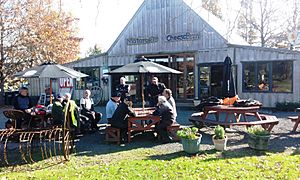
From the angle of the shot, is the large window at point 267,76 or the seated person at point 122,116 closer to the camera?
the seated person at point 122,116

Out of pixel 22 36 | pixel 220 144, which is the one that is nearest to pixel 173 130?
pixel 220 144

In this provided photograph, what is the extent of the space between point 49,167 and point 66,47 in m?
18.6

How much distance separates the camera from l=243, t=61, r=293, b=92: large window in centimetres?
1285

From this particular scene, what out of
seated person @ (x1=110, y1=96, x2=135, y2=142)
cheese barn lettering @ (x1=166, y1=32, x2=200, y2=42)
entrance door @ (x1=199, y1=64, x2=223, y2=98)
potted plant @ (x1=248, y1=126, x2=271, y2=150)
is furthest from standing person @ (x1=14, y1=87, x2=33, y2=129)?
cheese barn lettering @ (x1=166, y1=32, x2=200, y2=42)

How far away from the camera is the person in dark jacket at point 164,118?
696 centimetres

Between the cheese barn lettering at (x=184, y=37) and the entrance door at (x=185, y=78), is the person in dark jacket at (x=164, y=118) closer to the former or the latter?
the entrance door at (x=185, y=78)

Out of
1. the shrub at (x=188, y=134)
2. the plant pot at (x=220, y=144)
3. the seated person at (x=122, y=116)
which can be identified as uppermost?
the seated person at (x=122, y=116)

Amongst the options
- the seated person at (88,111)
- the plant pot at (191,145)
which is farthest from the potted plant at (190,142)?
the seated person at (88,111)

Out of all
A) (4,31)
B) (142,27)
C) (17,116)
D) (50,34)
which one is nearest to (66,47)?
(50,34)

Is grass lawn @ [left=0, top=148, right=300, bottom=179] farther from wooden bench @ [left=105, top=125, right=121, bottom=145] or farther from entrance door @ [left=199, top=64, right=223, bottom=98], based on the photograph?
entrance door @ [left=199, top=64, right=223, bottom=98]

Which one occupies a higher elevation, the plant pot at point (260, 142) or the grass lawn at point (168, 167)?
the plant pot at point (260, 142)

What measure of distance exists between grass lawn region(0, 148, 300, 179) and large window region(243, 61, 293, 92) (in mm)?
7957

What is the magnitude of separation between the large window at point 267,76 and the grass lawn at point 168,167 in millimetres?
7957

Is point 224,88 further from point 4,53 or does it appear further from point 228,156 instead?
point 4,53
